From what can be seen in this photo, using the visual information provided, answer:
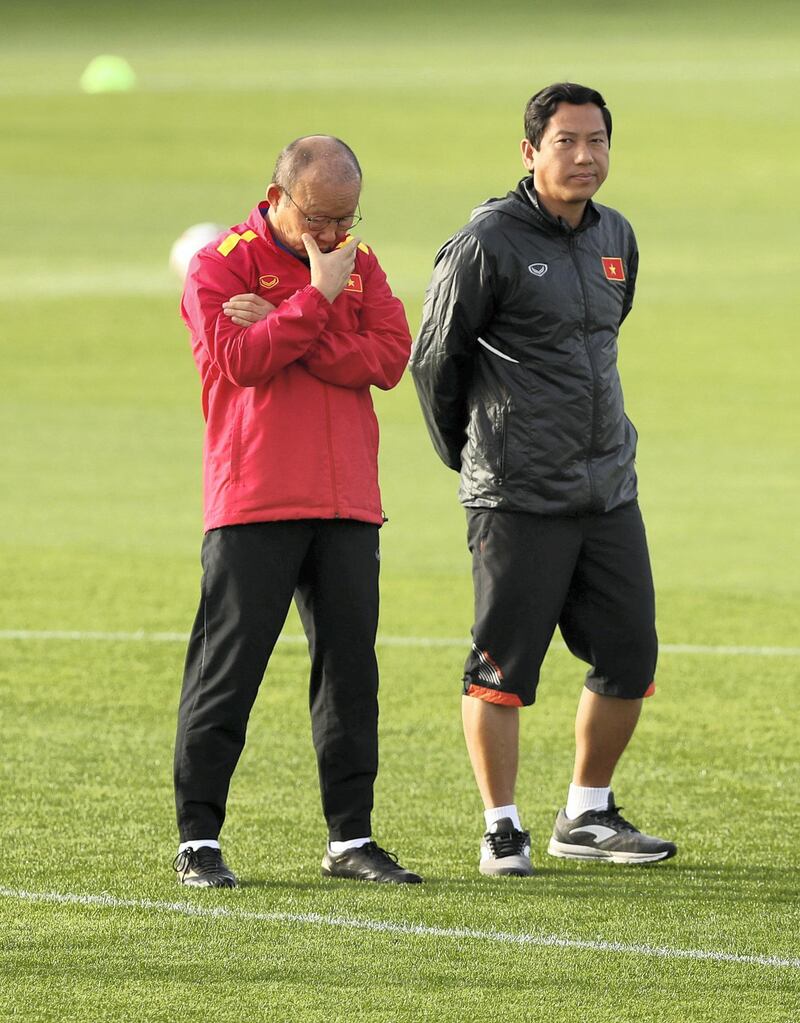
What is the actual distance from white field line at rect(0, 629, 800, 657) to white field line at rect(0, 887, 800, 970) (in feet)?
13.1

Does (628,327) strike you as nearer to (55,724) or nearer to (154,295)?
(154,295)

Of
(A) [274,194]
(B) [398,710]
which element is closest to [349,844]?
(A) [274,194]

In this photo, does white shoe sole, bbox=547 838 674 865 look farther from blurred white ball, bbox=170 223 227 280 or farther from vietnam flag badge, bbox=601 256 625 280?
blurred white ball, bbox=170 223 227 280

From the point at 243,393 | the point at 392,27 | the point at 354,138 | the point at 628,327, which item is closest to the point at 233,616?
the point at 243,393

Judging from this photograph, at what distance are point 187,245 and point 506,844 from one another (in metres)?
24.8

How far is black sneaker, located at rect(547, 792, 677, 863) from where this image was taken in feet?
17.6

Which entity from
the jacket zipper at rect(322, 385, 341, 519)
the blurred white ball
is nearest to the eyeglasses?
the jacket zipper at rect(322, 385, 341, 519)

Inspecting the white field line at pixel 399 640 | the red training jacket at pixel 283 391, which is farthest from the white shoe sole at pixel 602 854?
the white field line at pixel 399 640

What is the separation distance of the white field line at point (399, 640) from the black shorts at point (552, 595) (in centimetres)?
330

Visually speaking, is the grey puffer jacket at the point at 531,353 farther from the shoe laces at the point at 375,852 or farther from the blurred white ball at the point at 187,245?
the blurred white ball at the point at 187,245

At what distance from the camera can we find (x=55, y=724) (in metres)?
7.09

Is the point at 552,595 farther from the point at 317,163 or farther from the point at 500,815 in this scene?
the point at 317,163

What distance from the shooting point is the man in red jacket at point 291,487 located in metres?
4.84

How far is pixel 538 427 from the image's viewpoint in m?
5.17
